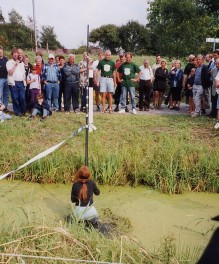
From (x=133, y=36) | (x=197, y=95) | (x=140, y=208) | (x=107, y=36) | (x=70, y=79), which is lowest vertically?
(x=140, y=208)

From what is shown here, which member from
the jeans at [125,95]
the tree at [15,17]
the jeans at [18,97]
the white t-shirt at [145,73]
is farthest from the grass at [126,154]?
the tree at [15,17]

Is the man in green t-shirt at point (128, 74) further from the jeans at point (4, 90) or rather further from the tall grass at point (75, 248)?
the tall grass at point (75, 248)

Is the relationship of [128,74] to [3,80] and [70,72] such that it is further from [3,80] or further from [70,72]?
[3,80]

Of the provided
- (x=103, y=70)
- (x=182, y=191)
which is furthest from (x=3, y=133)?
(x=182, y=191)

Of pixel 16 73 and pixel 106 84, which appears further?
pixel 106 84

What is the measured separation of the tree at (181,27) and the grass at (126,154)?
8.67 metres

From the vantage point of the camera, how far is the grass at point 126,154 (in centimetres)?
778

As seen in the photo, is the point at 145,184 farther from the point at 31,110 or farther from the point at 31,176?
the point at 31,110

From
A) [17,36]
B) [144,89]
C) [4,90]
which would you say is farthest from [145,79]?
[17,36]

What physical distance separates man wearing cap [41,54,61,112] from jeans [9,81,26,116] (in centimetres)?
70

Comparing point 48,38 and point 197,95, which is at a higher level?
point 48,38

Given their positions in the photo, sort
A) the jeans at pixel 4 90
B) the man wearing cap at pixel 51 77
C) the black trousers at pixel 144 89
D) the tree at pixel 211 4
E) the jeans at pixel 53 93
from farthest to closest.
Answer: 1. the tree at pixel 211 4
2. the black trousers at pixel 144 89
3. the jeans at pixel 53 93
4. the man wearing cap at pixel 51 77
5. the jeans at pixel 4 90

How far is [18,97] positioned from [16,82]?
1.38 ft

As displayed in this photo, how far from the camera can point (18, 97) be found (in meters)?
10.8
